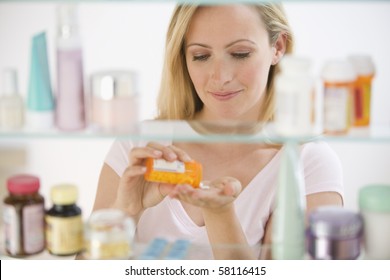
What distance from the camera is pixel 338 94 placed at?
3.16ft

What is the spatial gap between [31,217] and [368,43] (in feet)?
2.23

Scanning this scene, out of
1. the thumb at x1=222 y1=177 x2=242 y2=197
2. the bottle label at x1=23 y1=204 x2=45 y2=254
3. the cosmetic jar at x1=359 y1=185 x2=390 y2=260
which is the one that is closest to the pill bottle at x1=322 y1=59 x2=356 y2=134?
the cosmetic jar at x1=359 y1=185 x2=390 y2=260

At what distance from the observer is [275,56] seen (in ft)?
3.78

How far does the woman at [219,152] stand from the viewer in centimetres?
112

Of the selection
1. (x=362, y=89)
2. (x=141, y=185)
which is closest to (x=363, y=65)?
(x=362, y=89)

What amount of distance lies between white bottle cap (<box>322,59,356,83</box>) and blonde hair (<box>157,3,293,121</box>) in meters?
0.19

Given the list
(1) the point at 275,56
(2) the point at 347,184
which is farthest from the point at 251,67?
(2) the point at 347,184

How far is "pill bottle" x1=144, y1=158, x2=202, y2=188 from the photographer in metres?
1.08

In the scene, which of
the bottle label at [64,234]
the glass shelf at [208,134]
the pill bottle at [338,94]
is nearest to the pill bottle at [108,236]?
the bottle label at [64,234]

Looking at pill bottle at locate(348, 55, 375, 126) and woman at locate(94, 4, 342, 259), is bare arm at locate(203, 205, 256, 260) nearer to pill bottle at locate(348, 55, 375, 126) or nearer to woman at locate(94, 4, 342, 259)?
woman at locate(94, 4, 342, 259)

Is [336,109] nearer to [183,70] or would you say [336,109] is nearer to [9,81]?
[183,70]

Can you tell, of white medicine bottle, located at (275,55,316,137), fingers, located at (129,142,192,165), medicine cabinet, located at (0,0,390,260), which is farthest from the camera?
medicine cabinet, located at (0,0,390,260)

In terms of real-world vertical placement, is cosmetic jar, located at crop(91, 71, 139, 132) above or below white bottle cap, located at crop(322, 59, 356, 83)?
below

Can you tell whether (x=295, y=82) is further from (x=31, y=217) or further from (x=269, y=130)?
(x=31, y=217)
